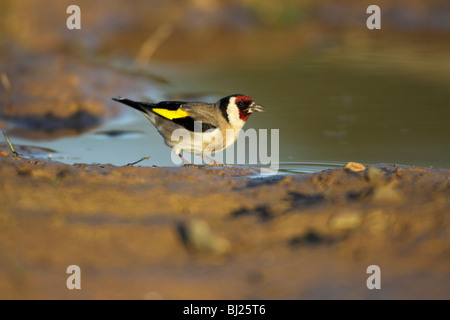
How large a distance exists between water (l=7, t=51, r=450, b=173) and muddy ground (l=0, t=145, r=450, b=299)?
158 cm

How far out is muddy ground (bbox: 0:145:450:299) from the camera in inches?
132

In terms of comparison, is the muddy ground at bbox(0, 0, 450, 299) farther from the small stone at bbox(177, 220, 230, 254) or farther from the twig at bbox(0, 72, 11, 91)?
the twig at bbox(0, 72, 11, 91)

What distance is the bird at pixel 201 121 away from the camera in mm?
5789

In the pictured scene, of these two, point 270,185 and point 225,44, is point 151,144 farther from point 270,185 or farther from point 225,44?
point 225,44

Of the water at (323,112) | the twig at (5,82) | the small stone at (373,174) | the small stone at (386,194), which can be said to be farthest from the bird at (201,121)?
the twig at (5,82)

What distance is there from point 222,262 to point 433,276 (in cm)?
104

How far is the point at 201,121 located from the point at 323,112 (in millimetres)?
2614

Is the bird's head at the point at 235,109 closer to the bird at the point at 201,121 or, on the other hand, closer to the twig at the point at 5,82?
the bird at the point at 201,121

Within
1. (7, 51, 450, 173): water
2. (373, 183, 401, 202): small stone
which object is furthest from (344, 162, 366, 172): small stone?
(7, 51, 450, 173): water

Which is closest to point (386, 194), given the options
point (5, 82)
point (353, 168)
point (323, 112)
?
point (353, 168)

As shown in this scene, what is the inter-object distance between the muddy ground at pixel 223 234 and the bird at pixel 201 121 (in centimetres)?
111

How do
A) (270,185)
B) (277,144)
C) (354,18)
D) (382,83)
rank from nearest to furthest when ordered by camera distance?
(270,185)
(277,144)
(382,83)
(354,18)

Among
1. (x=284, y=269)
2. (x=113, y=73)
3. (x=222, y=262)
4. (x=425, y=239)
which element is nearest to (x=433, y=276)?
(x=425, y=239)

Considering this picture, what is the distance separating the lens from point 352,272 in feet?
11.4
